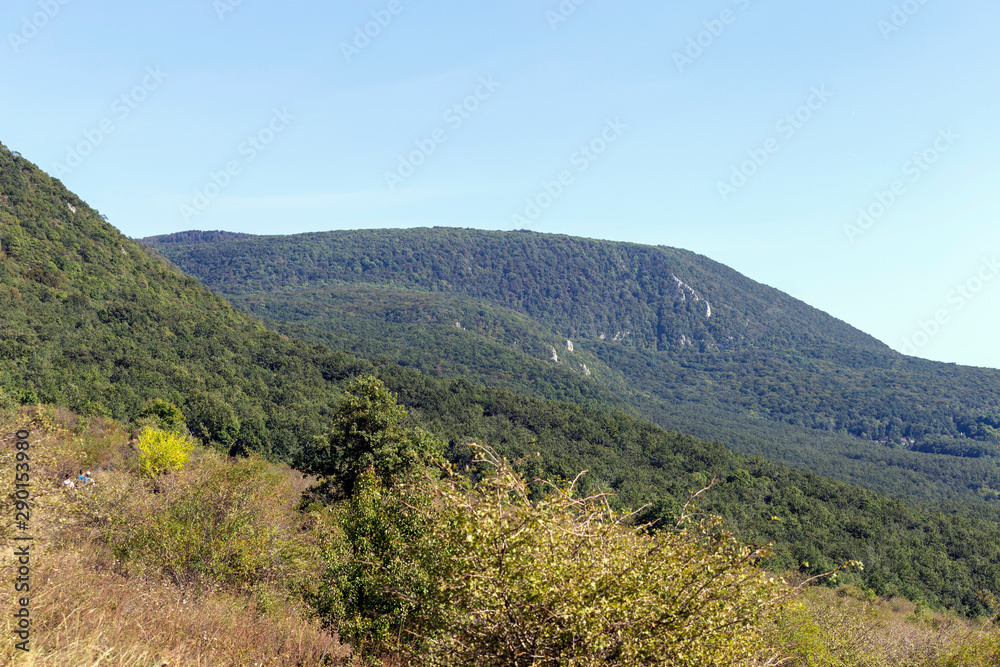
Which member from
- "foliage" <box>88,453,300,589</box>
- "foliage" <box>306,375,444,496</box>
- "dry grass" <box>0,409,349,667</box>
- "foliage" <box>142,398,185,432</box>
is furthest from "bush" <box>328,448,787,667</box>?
"foliage" <box>142,398,185,432</box>

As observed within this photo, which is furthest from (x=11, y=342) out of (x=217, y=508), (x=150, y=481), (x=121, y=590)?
(x=121, y=590)

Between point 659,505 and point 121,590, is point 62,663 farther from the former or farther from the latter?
point 659,505

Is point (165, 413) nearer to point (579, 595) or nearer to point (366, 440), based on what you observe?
point (366, 440)

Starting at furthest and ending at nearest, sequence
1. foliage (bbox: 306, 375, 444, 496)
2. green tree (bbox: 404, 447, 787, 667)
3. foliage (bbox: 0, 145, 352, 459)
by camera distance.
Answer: foliage (bbox: 0, 145, 352, 459)
foliage (bbox: 306, 375, 444, 496)
green tree (bbox: 404, 447, 787, 667)

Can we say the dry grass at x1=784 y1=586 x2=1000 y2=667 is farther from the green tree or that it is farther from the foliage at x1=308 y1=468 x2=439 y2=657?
the foliage at x1=308 y1=468 x2=439 y2=657

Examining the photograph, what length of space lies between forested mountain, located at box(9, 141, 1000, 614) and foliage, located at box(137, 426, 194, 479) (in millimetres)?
6674

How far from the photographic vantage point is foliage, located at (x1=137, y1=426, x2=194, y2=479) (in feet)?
101

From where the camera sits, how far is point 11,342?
49.2 m

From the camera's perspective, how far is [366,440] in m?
29.8

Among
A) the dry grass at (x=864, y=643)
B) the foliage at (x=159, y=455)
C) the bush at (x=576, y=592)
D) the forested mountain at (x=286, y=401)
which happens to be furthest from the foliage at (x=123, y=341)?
the bush at (x=576, y=592)

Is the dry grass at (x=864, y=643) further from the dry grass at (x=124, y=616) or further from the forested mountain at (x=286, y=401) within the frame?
the dry grass at (x=124, y=616)

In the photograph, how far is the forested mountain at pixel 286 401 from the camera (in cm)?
5381

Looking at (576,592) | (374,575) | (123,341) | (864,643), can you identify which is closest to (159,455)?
(374,575)

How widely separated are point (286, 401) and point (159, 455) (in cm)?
3834
